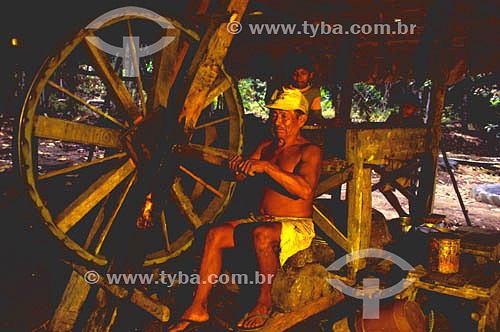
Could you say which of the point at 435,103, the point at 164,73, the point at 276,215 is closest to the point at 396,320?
the point at 276,215

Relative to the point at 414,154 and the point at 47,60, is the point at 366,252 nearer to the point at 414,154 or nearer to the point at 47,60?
the point at 414,154

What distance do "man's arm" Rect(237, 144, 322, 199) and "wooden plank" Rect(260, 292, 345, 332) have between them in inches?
40.4

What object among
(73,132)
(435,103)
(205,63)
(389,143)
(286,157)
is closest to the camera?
(73,132)

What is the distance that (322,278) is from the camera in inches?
151

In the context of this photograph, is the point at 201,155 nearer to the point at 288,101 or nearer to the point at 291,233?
the point at 288,101

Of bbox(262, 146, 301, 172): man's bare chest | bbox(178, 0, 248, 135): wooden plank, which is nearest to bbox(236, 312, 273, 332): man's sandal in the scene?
bbox(262, 146, 301, 172): man's bare chest

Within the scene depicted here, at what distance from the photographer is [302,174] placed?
331 centimetres

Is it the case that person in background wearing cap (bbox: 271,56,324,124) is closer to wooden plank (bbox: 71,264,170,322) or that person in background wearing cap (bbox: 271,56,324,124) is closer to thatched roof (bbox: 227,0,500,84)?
thatched roof (bbox: 227,0,500,84)

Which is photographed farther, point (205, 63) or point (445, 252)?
point (445, 252)

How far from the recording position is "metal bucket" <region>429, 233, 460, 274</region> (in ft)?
12.5

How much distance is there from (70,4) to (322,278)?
393cm

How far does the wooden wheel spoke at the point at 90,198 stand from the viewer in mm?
2916

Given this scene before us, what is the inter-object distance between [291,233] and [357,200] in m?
1.01

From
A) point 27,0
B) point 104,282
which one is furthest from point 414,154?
point 27,0
